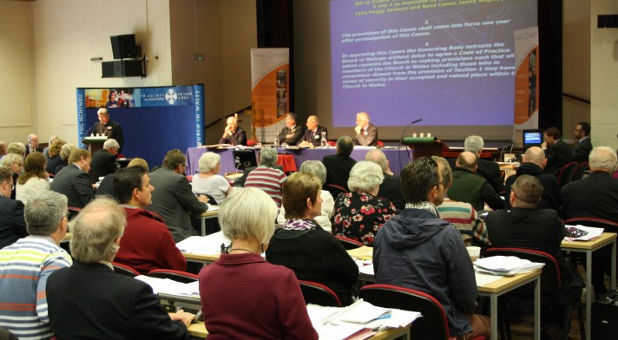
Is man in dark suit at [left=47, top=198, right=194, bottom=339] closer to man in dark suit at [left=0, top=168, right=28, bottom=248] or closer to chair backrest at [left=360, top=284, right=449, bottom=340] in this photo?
chair backrest at [left=360, top=284, right=449, bottom=340]

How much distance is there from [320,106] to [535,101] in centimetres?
441

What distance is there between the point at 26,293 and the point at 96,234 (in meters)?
0.62

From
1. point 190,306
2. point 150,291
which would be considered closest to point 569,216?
point 190,306

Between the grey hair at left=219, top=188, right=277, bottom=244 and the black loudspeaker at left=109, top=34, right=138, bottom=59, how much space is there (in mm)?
12024

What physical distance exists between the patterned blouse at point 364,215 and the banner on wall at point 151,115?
9.04m

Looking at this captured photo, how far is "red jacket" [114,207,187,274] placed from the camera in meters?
3.91

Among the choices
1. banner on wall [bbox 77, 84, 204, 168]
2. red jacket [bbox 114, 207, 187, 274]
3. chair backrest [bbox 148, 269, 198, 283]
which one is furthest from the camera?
banner on wall [bbox 77, 84, 204, 168]

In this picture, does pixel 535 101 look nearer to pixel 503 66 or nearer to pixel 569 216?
pixel 503 66

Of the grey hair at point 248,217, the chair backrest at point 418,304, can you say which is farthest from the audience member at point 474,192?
the grey hair at point 248,217

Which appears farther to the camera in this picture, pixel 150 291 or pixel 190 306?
pixel 190 306

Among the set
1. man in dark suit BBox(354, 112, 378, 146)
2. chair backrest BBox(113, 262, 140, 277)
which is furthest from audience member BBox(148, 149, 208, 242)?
man in dark suit BBox(354, 112, 378, 146)

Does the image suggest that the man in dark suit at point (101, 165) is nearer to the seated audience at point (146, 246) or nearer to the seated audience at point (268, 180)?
the seated audience at point (268, 180)

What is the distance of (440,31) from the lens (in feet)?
38.1

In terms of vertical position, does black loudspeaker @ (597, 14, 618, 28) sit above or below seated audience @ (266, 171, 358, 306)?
above
